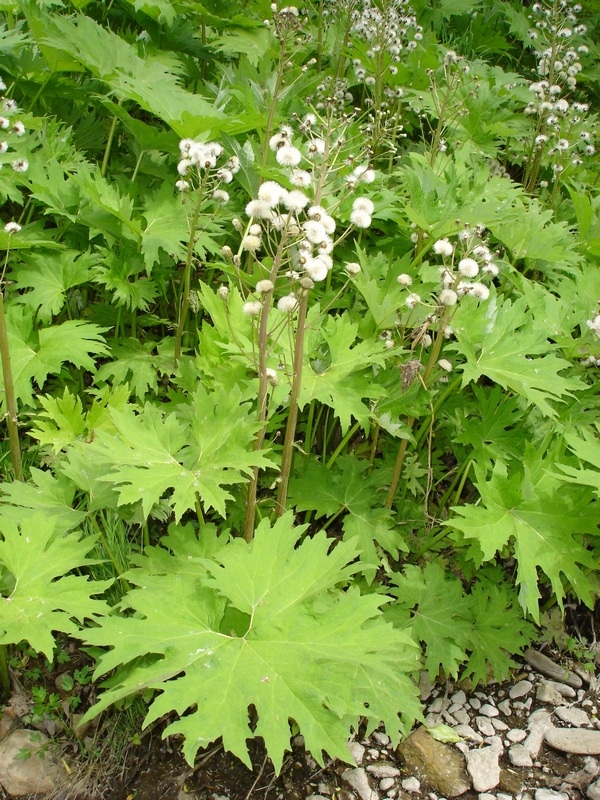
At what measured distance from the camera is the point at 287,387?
2.31 meters

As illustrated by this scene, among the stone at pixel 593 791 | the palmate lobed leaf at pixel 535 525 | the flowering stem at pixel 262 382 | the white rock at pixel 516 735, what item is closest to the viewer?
the flowering stem at pixel 262 382

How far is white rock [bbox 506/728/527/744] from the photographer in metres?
2.17

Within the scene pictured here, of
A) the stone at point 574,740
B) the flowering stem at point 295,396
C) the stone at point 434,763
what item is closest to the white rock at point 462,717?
the stone at point 434,763

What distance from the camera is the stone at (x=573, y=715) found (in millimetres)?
2225

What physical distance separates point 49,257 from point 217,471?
170cm

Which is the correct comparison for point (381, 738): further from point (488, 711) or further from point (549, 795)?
point (549, 795)

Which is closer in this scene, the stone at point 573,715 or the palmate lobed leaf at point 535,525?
the palmate lobed leaf at point 535,525

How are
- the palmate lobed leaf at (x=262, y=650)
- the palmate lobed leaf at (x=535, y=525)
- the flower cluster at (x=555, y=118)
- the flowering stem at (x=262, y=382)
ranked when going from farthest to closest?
the flower cluster at (x=555, y=118)
the palmate lobed leaf at (x=535, y=525)
the flowering stem at (x=262, y=382)
the palmate lobed leaf at (x=262, y=650)

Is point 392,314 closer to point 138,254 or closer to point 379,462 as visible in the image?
point 379,462

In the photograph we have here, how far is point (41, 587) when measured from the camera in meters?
1.84

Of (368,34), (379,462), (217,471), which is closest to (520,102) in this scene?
(368,34)

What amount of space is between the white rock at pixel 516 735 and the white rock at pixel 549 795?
0.62 feet

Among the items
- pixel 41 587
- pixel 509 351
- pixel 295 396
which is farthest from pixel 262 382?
pixel 509 351

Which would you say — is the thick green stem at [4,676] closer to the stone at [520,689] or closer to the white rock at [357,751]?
the white rock at [357,751]
